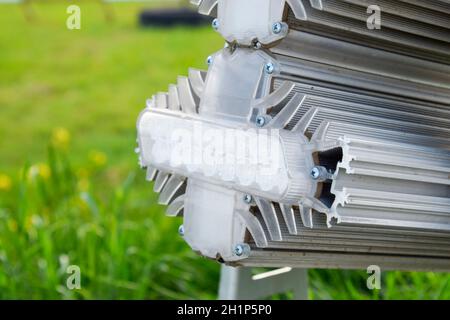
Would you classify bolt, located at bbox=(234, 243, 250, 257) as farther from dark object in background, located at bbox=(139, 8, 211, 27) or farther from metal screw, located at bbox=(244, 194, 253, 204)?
dark object in background, located at bbox=(139, 8, 211, 27)

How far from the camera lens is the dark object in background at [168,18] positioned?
15.1 feet

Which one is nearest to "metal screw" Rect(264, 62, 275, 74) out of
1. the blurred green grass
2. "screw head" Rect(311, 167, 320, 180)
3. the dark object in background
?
"screw head" Rect(311, 167, 320, 180)

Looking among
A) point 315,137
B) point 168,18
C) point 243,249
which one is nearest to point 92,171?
point 168,18

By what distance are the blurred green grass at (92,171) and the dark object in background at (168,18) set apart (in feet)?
0.24

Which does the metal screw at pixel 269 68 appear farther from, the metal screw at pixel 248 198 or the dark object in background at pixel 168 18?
the dark object in background at pixel 168 18

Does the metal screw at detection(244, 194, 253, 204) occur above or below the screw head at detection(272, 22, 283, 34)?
below

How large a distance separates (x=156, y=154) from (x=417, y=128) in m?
0.41

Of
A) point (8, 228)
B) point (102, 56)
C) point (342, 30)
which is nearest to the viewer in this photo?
point (342, 30)

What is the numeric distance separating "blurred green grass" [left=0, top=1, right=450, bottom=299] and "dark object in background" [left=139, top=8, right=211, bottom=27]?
0.24 ft

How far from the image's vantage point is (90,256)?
2.03 meters

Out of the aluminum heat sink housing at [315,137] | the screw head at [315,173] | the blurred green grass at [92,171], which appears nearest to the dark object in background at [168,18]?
the blurred green grass at [92,171]

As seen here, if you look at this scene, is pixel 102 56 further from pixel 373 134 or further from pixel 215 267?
pixel 373 134

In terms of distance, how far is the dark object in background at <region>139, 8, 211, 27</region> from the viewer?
15.1 ft
